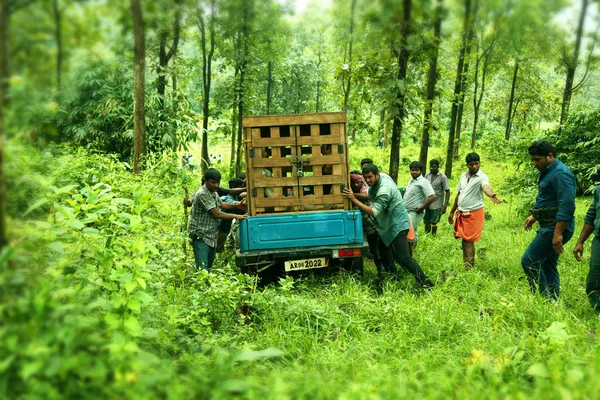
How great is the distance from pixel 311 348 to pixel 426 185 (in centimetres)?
414

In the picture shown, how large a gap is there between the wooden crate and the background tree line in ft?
5.51

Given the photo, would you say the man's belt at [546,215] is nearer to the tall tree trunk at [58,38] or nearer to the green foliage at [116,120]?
the tall tree trunk at [58,38]

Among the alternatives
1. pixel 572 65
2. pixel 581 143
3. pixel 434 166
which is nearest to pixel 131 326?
pixel 434 166

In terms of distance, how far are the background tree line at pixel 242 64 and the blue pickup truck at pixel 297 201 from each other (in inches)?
69.1

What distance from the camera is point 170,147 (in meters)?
13.0

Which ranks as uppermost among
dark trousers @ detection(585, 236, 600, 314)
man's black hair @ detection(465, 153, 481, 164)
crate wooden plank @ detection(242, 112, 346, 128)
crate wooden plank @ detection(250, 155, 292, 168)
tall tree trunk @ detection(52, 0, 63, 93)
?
tall tree trunk @ detection(52, 0, 63, 93)

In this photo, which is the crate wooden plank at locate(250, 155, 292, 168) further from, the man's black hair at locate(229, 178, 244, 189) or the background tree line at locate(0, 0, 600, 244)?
the man's black hair at locate(229, 178, 244, 189)

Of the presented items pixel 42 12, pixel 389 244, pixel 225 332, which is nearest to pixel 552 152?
pixel 389 244

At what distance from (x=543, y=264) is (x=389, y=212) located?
1767mm

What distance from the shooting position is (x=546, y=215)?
4.90m

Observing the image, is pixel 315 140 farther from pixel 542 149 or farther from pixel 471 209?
pixel 542 149

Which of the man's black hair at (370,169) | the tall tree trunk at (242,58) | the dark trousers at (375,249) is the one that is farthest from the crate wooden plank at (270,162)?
the tall tree trunk at (242,58)

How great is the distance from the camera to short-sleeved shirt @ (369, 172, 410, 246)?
5809mm

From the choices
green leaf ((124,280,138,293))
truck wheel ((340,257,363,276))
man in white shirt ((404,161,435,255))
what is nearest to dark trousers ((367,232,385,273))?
man in white shirt ((404,161,435,255))
